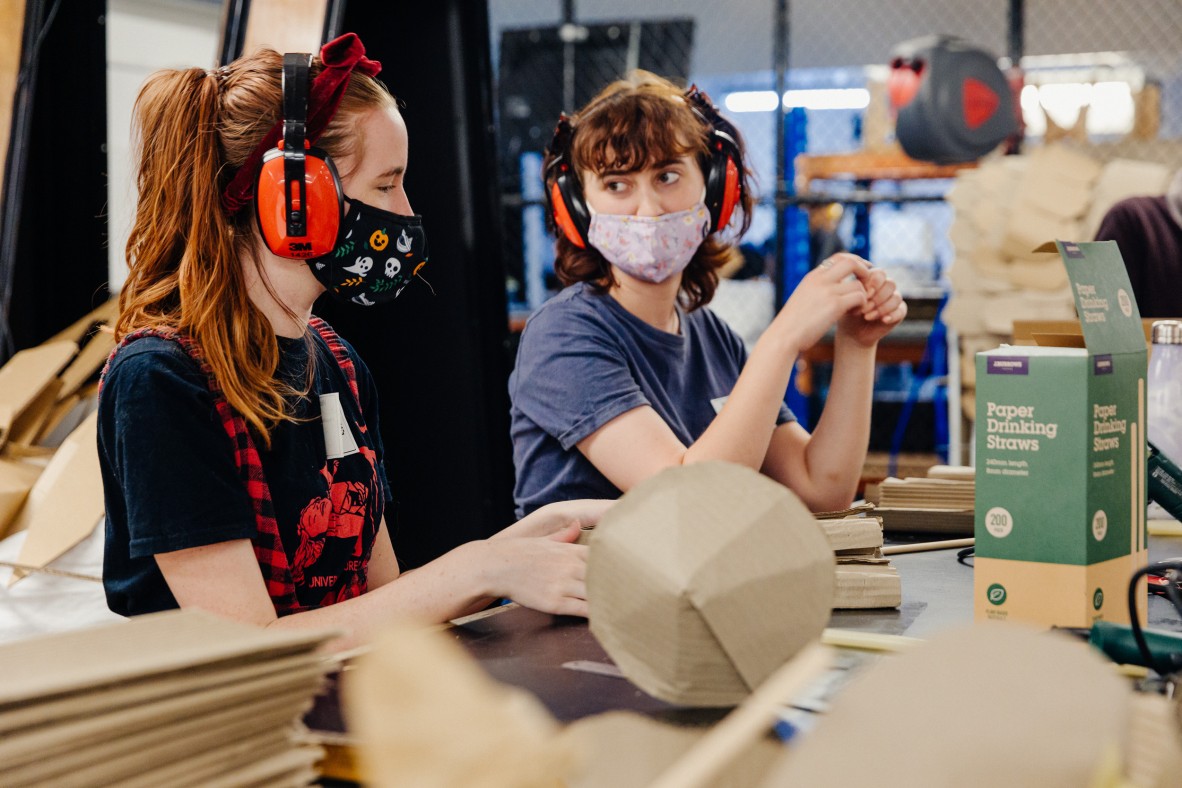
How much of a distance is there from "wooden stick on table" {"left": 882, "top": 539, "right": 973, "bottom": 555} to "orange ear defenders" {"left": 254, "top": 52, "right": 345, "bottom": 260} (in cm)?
91

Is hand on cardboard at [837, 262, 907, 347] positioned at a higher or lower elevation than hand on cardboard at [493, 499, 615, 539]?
higher

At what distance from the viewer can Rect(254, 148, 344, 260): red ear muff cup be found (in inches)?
54.1

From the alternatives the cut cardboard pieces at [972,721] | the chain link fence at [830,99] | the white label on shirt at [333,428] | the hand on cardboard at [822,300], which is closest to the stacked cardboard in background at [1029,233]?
the chain link fence at [830,99]

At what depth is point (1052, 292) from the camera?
15.4 ft

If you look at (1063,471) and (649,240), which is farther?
(649,240)

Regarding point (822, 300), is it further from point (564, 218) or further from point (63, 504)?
point (63, 504)

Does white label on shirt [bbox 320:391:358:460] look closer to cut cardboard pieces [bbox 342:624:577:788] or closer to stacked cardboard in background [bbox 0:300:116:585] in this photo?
cut cardboard pieces [bbox 342:624:577:788]

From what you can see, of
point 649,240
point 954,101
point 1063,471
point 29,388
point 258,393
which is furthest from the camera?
point 954,101

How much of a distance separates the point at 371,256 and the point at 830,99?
729 cm

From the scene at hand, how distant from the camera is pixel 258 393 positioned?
133cm

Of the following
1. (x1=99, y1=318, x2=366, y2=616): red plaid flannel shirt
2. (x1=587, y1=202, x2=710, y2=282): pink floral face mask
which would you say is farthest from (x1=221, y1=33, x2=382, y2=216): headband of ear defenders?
(x1=587, y1=202, x2=710, y2=282): pink floral face mask

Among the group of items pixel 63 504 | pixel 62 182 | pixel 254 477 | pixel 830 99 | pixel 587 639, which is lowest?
pixel 63 504

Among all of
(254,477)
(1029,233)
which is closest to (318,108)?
(254,477)

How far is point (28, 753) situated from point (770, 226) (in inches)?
267
